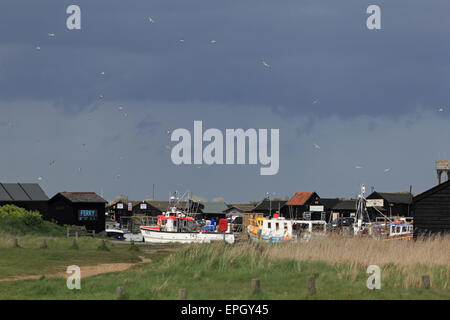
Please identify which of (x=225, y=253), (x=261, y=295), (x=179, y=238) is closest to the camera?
(x=261, y=295)

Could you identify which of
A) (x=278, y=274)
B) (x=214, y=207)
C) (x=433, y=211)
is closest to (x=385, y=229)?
(x=433, y=211)

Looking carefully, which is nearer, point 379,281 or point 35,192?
point 379,281

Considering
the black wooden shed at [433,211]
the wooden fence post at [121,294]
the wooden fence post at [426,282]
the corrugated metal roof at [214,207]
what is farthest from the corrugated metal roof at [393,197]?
the wooden fence post at [121,294]

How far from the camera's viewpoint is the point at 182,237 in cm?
7475

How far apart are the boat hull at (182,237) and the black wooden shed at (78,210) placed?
15.8 meters

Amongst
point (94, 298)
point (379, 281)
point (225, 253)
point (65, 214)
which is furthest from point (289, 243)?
point (65, 214)

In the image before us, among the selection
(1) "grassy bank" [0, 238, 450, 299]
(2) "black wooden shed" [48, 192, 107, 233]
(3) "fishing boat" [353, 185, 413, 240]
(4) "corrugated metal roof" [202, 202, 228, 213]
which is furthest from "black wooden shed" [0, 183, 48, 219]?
(1) "grassy bank" [0, 238, 450, 299]

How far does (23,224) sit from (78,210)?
20173 mm

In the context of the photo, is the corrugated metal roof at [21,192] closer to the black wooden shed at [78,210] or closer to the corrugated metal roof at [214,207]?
the black wooden shed at [78,210]

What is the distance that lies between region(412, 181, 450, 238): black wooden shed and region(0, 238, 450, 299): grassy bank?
15.9m

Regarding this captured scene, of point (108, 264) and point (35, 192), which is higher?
point (35, 192)

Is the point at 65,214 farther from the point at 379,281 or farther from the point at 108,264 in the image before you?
the point at 379,281

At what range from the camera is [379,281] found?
2517 centimetres

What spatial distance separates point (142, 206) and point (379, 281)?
4755 inches
